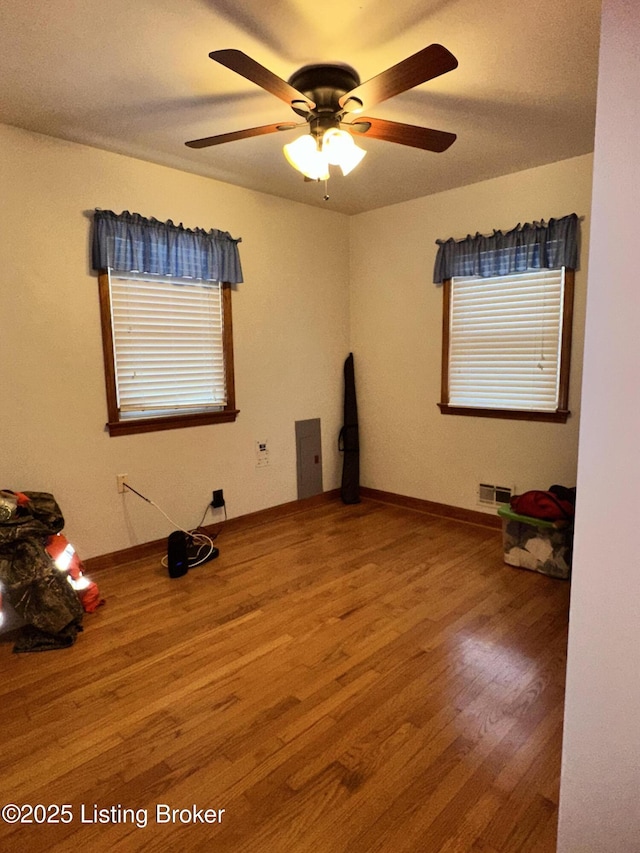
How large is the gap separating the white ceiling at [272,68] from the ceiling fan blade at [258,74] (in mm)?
210

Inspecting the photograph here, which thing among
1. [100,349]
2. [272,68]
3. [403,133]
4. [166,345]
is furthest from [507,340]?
[100,349]

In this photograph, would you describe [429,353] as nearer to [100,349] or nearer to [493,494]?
[493,494]

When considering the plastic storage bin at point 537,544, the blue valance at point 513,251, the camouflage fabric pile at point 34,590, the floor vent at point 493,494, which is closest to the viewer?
→ the camouflage fabric pile at point 34,590

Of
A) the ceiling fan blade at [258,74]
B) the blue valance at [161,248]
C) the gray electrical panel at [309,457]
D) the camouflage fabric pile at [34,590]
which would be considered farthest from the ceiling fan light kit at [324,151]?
the gray electrical panel at [309,457]

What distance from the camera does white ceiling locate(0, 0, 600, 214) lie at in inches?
70.3

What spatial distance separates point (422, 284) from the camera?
408 cm

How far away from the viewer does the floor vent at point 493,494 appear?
3770mm

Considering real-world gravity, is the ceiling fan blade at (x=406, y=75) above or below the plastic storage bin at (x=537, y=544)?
above

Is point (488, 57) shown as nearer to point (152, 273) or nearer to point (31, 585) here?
point (152, 273)

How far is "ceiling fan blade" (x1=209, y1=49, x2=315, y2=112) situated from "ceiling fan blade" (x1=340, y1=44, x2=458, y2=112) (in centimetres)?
23

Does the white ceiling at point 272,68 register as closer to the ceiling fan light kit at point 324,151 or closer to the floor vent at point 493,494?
the ceiling fan light kit at point 324,151

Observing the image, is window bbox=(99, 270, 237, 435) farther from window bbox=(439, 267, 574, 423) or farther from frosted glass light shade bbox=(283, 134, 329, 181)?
window bbox=(439, 267, 574, 423)

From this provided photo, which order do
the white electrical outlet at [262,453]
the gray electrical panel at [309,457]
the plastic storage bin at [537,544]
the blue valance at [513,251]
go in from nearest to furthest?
1. the plastic storage bin at [537,544]
2. the blue valance at [513,251]
3. the white electrical outlet at [262,453]
4. the gray electrical panel at [309,457]

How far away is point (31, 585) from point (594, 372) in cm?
261
